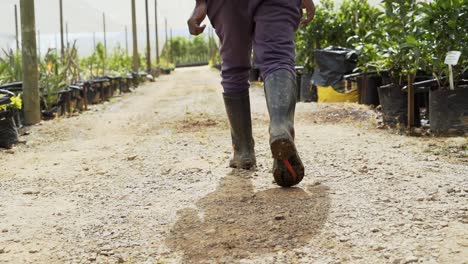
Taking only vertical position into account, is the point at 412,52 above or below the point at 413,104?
above

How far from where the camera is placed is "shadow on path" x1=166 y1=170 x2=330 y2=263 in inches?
57.5

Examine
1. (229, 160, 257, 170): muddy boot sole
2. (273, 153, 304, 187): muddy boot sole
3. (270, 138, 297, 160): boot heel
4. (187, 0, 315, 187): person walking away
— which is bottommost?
(229, 160, 257, 170): muddy boot sole

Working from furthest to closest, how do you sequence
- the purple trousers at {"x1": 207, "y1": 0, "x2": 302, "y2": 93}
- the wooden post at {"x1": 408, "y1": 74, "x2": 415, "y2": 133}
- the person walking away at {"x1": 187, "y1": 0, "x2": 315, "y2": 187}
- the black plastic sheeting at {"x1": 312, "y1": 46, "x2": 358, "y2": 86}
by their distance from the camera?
the black plastic sheeting at {"x1": 312, "y1": 46, "x2": 358, "y2": 86} → the wooden post at {"x1": 408, "y1": 74, "x2": 415, "y2": 133} → the purple trousers at {"x1": 207, "y1": 0, "x2": 302, "y2": 93} → the person walking away at {"x1": 187, "y1": 0, "x2": 315, "y2": 187}

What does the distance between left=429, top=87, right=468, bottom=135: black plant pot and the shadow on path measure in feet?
6.81

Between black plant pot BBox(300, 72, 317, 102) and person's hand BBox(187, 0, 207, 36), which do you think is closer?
person's hand BBox(187, 0, 207, 36)

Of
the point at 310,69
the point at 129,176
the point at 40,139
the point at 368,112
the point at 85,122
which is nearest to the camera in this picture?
the point at 129,176

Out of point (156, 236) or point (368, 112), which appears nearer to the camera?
point (156, 236)

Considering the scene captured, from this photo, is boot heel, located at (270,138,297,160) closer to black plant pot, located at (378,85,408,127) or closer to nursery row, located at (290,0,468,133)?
nursery row, located at (290,0,468,133)

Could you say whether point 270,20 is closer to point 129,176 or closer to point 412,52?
point 129,176

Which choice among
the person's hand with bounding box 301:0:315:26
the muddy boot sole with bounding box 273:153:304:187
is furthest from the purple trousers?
the muddy boot sole with bounding box 273:153:304:187

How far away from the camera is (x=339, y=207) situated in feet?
5.78

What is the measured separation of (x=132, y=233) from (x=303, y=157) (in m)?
1.30

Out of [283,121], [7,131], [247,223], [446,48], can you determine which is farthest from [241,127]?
[7,131]

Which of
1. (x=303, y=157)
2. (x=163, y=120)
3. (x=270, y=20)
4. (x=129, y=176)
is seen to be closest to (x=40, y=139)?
(x=163, y=120)
